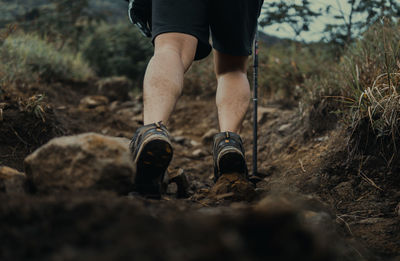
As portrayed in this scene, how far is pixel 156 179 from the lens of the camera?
1283 mm

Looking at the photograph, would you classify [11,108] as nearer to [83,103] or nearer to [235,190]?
[235,190]

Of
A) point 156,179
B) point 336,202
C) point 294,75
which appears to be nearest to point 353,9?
point 294,75

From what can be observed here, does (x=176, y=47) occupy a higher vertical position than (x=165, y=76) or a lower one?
higher

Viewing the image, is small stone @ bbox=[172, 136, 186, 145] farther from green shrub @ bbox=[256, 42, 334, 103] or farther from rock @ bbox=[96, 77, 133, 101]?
rock @ bbox=[96, 77, 133, 101]

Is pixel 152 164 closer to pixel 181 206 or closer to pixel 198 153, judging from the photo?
pixel 181 206

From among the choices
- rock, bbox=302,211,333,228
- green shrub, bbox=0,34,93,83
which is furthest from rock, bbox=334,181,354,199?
green shrub, bbox=0,34,93,83

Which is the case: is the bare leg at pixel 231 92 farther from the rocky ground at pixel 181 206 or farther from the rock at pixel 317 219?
the rock at pixel 317 219

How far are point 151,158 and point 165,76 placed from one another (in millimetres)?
419

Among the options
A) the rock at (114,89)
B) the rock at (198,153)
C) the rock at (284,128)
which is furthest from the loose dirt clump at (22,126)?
the rock at (114,89)

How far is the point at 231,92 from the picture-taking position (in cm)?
191

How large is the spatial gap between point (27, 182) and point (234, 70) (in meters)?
1.32

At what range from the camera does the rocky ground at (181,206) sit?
20.1 inches

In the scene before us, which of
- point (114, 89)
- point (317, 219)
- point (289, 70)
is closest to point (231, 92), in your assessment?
point (317, 219)

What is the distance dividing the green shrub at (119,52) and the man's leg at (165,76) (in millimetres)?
5323
